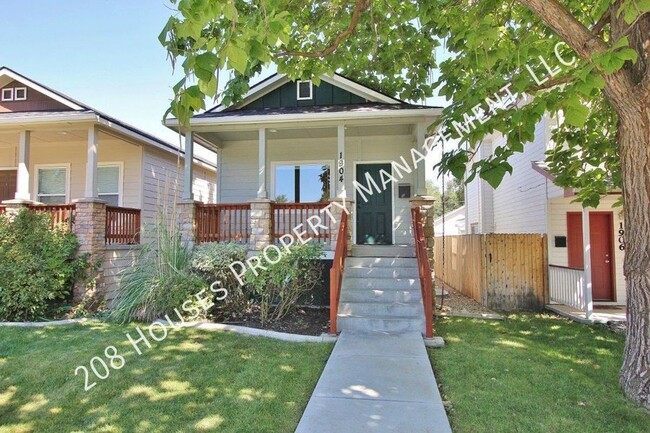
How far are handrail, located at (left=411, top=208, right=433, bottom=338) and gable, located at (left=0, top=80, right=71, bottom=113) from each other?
8.38 metres

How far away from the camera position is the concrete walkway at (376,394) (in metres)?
3.18

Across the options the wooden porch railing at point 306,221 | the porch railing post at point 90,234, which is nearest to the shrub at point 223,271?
the wooden porch railing at point 306,221

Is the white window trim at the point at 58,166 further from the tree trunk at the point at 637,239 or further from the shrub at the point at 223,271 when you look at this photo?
the tree trunk at the point at 637,239

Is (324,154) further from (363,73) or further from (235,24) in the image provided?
(235,24)

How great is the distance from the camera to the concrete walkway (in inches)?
125

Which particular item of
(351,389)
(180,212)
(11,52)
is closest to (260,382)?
(351,389)

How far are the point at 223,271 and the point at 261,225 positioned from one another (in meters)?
1.46

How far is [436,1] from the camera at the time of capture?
5.39m

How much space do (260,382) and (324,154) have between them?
22.4ft

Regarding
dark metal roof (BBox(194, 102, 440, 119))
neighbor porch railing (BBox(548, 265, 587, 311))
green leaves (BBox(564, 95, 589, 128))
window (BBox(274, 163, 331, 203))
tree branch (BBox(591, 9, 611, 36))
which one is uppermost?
dark metal roof (BBox(194, 102, 440, 119))

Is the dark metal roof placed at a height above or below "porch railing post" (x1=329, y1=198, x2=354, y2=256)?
above


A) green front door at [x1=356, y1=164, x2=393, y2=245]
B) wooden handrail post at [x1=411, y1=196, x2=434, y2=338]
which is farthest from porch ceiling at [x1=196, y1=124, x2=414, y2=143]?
wooden handrail post at [x1=411, y1=196, x2=434, y2=338]

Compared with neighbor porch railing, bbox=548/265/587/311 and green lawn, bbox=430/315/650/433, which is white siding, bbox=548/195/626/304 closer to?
neighbor porch railing, bbox=548/265/587/311

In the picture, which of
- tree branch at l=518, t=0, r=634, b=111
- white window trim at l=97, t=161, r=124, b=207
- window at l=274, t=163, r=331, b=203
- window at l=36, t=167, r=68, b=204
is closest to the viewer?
tree branch at l=518, t=0, r=634, b=111
